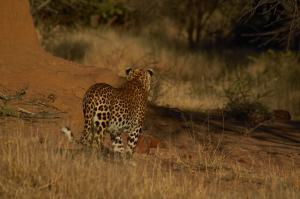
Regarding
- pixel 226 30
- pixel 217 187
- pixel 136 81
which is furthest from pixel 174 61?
pixel 217 187

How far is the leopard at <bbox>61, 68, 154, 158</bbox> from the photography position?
10508 mm

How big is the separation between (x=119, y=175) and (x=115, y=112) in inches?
74.8

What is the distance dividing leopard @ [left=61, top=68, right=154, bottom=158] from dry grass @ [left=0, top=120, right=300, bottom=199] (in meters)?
Result: 0.27

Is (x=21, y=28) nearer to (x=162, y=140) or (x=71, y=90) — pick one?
(x=71, y=90)

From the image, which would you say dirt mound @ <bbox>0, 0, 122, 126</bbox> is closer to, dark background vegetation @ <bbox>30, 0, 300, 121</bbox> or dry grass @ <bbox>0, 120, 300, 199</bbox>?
dry grass @ <bbox>0, 120, 300, 199</bbox>

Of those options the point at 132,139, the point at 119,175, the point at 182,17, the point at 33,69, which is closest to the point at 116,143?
the point at 132,139

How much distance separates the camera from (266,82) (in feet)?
68.3

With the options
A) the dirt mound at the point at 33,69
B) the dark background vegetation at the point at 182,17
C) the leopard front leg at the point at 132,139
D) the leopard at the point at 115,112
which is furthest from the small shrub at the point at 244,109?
the dark background vegetation at the point at 182,17

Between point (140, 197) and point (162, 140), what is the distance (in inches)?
188

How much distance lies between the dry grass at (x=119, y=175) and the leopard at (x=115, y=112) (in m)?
0.27

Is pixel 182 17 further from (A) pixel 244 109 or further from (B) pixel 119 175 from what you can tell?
(B) pixel 119 175

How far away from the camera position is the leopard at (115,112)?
1051cm

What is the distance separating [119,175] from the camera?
899 centimetres

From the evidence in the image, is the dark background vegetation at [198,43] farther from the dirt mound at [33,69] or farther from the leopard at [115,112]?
the leopard at [115,112]
